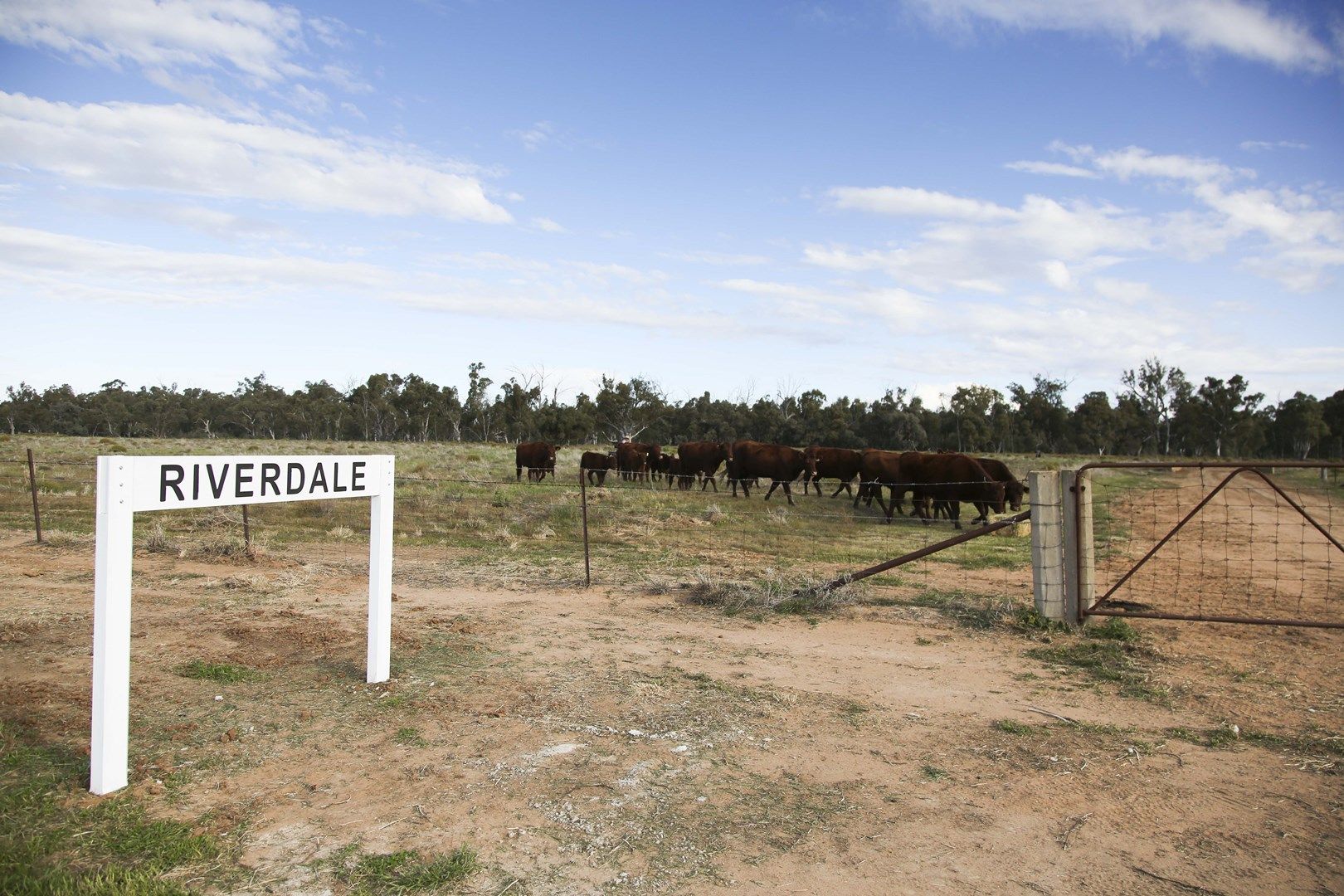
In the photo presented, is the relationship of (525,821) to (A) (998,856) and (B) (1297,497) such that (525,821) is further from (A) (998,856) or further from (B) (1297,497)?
(B) (1297,497)

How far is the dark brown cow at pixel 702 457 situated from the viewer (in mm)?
29047

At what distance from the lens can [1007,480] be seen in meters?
20.4

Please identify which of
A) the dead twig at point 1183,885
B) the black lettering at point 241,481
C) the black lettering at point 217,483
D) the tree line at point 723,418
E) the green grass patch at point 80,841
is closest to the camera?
the green grass patch at point 80,841

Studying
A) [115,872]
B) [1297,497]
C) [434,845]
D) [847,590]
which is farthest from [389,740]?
[1297,497]

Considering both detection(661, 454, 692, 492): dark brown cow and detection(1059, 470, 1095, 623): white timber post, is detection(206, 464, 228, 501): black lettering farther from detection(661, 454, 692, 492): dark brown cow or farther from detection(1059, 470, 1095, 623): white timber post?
detection(661, 454, 692, 492): dark brown cow

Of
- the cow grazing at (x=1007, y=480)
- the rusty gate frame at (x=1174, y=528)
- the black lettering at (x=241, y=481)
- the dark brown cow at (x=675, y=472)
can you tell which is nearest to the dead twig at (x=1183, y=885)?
the rusty gate frame at (x=1174, y=528)

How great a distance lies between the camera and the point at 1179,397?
3519 inches

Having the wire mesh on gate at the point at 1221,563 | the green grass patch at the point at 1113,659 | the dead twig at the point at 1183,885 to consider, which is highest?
the wire mesh on gate at the point at 1221,563

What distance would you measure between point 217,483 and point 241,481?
0.20 m

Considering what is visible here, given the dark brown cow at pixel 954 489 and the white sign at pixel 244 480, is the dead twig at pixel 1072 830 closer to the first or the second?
the white sign at pixel 244 480

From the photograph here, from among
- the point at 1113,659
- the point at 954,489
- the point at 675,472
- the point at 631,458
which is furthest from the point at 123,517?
the point at 631,458

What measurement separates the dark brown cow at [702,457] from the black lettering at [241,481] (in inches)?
929

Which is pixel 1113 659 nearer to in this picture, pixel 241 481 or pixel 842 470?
pixel 241 481

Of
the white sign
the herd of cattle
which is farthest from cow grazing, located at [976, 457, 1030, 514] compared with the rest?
the white sign
